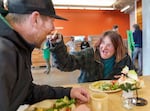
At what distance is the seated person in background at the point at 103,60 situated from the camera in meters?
1.94

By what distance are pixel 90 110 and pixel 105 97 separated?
11 centimetres

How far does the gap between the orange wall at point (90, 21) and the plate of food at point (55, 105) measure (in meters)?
9.12

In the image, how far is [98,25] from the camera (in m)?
10.8

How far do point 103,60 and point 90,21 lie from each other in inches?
350

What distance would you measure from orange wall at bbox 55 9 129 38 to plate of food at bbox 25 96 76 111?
912cm

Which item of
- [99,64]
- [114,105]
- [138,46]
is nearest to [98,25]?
[138,46]

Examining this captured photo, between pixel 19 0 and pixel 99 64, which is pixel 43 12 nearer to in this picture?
pixel 19 0

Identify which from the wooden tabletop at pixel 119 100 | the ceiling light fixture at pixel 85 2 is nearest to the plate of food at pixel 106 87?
the wooden tabletop at pixel 119 100

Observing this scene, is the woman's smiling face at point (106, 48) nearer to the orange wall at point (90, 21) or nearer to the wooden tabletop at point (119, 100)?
the wooden tabletop at point (119, 100)

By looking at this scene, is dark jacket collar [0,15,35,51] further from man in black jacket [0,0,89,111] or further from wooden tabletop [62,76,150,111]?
wooden tabletop [62,76,150,111]

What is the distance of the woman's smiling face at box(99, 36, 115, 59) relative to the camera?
199 centimetres

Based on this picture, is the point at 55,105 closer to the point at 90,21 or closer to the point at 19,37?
the point at 19,37

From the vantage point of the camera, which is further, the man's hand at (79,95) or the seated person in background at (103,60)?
the seated person in background at (103,60)

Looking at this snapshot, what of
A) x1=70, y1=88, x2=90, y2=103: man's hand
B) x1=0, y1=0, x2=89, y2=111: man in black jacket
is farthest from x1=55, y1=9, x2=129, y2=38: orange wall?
x1=0, y1=0, x2=89, y2=111: man in black jacket
